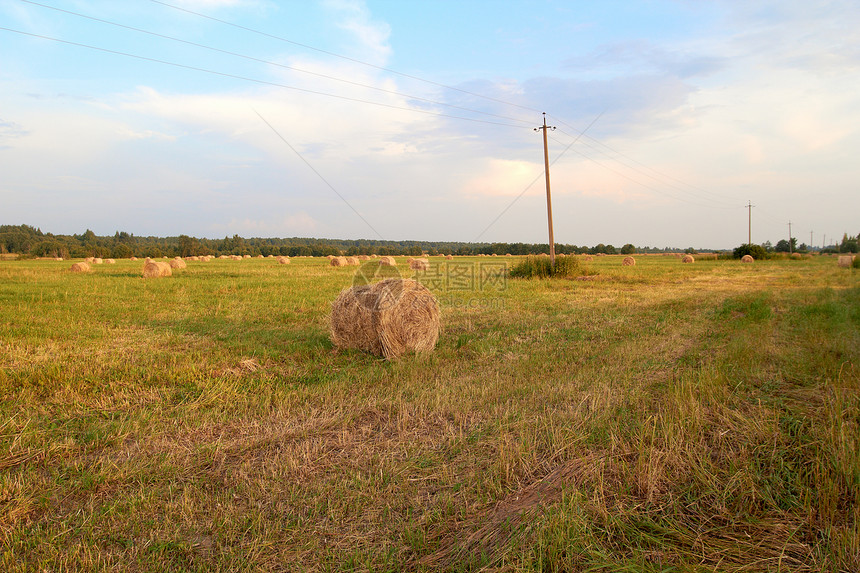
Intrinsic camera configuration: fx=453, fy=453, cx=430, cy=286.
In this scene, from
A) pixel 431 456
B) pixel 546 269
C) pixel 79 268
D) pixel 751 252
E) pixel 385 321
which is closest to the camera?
pixel 431 456

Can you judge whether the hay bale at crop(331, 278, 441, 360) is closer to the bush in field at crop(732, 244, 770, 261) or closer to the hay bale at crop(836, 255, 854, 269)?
the hay bale at crop(836, 255, 854, 269)

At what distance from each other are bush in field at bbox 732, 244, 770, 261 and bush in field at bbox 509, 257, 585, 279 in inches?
1522

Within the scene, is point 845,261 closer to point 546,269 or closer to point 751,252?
point 751,252

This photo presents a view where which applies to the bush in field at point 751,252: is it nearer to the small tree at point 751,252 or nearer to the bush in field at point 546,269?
the small tree at point 751,252

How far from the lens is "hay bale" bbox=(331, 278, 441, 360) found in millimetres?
8805

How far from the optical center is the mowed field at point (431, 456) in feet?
9.96

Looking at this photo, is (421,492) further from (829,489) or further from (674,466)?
(829,489)

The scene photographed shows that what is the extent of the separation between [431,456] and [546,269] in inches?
924

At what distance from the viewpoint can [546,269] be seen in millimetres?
26719

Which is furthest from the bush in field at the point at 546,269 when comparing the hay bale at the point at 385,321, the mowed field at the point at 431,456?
the hay bale at the point at 385,321

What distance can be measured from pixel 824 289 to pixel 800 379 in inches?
677

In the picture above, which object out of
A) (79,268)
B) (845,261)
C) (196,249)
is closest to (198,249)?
(196,249)

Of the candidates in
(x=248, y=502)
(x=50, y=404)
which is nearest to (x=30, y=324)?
(x=50, y=404)

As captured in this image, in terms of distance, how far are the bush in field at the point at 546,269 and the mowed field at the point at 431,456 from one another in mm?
17389
